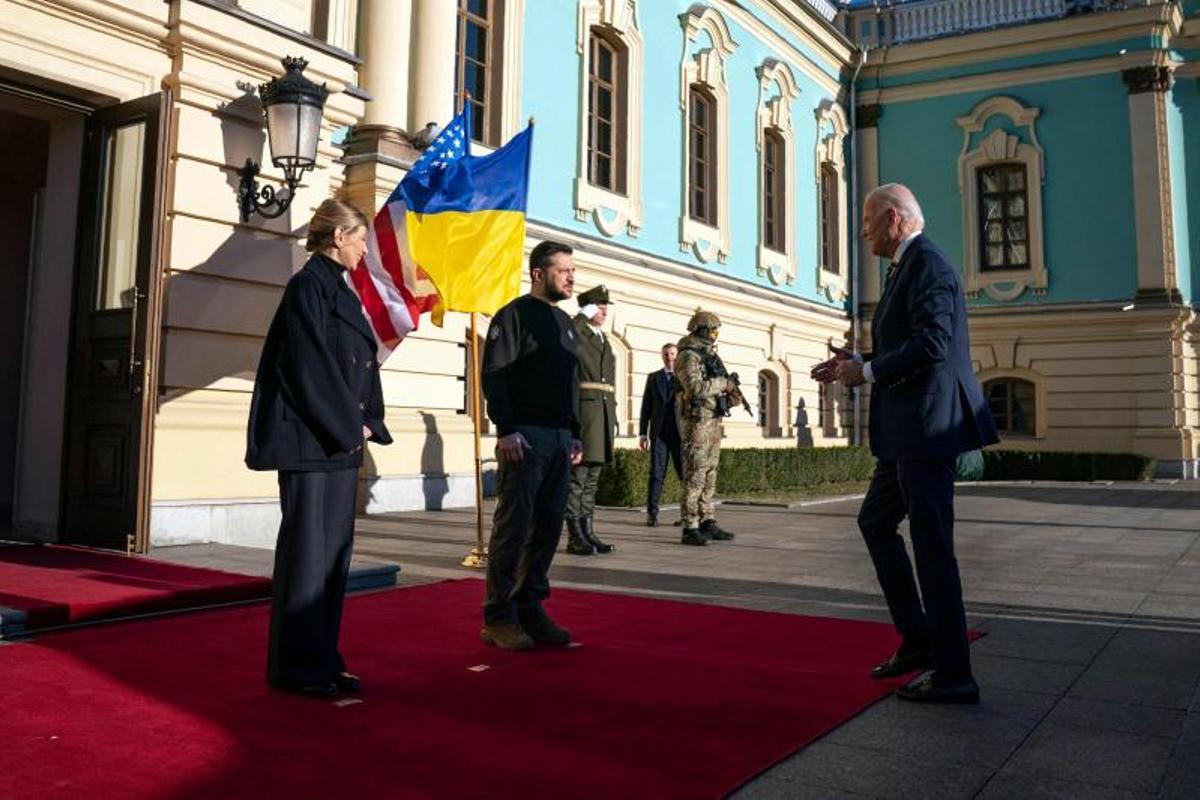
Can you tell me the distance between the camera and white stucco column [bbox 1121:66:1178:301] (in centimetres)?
2188

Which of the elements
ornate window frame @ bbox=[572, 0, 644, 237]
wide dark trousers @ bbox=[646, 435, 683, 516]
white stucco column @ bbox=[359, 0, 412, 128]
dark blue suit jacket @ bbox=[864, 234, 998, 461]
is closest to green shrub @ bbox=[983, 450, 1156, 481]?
ornate window frame @ bbox=[572, 0, 644, 237]

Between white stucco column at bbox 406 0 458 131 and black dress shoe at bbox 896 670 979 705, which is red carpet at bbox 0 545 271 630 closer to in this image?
black dress shoe at bbox 896 670 979 705

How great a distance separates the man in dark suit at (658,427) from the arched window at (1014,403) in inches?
621

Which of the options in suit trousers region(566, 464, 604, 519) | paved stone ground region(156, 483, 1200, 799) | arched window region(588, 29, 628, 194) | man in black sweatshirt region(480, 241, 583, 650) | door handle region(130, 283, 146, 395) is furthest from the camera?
arched window region(588, 29, 628, 194)

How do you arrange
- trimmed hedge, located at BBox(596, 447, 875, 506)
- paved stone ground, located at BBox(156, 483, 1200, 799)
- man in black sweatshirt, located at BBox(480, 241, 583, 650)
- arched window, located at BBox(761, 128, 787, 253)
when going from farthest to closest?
1. arched window, located at BBox(761, 128, 787, 253)
2. trimmed hedge, located at BBox(596, 447, 875, 506)
3. man in black sweatshirt, located at BBox(480, 241, 583, 650)
4. paved stone ground, located at BBox(156, 483, 1200, 799)

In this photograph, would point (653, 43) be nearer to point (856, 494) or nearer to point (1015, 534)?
point (856, 494)

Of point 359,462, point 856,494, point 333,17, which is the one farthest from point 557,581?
point 856,494

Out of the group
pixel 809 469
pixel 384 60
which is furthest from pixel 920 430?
pixel 809 469

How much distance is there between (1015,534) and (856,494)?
5784 millimetres

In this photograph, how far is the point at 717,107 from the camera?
752 inches

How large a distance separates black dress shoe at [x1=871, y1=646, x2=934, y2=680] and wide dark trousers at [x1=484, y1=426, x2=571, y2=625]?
153cm

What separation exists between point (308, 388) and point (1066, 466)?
21.1 m

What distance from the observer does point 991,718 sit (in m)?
3.39

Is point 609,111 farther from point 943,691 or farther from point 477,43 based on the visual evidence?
point 943,691
